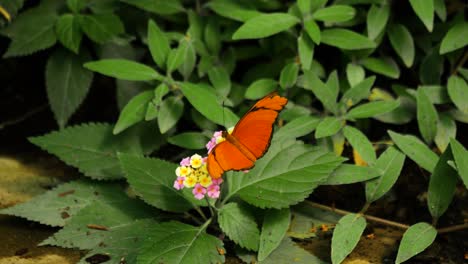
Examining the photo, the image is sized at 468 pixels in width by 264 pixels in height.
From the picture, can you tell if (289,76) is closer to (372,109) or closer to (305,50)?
(305,50)

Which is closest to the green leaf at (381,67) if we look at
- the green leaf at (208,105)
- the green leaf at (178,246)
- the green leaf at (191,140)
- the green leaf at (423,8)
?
the green leaf at (423,8)

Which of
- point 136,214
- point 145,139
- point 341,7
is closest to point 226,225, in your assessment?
point 136,214

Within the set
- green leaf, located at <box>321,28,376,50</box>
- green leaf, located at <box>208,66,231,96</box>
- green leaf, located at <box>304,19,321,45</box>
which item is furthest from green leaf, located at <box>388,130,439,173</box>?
green leaf, located at <box>208,66,231,96</box>

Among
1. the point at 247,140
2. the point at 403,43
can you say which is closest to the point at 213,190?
the point at 247,140

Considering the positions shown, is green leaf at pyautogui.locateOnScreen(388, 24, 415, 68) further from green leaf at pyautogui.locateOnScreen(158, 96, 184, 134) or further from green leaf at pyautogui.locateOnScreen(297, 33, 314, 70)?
green leaf at pyautogui.locateOnScreen(158, 96, 184, 134)

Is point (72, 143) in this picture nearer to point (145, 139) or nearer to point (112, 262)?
point (145, 139)

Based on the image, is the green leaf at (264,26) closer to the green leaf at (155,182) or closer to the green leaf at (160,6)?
the green leaf at (160,6)
